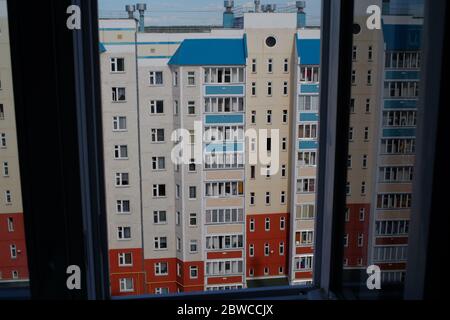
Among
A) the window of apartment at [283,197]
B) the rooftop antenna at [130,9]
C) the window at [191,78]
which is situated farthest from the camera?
the window of apartment at [283,197]

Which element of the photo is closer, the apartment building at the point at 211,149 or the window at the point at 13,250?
the window at the point at 13,250

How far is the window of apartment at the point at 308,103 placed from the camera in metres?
1.59

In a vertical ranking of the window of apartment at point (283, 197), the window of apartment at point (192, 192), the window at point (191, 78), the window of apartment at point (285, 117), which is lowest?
the window of apartment at point (283, 197)

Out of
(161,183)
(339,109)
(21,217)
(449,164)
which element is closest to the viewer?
(449,164)

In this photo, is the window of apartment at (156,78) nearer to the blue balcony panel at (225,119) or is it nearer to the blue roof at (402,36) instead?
the blue balcony panel at (225,119)

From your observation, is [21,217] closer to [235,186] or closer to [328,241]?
[235,186]

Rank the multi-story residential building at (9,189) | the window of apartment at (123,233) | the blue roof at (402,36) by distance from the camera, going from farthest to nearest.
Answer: the window of apartment at (123,233), the multi-story residential building at (9,189), the blue roof at (402,36)

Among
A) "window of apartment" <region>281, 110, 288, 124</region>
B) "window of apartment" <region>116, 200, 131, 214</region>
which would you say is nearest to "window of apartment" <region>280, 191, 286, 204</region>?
"window of apartment" <region>281, 110, 288, 124</region>

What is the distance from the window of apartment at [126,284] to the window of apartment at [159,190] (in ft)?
1.13

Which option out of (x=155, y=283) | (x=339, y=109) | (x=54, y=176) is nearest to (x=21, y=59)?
(x=54, y=176)

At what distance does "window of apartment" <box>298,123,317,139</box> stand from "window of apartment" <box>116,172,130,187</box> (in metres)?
0.67

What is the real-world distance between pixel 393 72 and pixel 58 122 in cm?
89

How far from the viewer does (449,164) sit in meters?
0.92

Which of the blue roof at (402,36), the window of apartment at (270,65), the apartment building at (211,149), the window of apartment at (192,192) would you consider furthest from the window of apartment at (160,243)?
the blue roof at (402,36)
